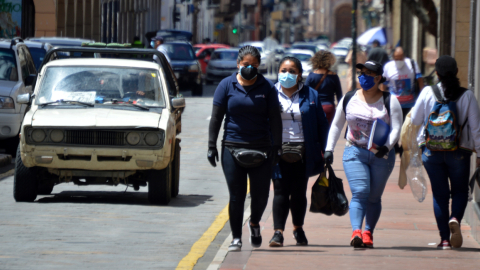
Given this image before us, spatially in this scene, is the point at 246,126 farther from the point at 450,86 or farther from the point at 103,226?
the point at 103,226

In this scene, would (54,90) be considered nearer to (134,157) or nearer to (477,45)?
(134,157)

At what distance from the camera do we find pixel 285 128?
298 inches

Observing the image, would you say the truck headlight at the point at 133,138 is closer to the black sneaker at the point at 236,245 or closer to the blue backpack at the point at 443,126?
the black sneaker at the point at 236,245

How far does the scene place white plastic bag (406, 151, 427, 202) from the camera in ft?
26.0

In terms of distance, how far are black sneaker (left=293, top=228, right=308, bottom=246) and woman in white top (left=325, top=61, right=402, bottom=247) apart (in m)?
0.49

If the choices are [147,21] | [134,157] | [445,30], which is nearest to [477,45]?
[134,157]

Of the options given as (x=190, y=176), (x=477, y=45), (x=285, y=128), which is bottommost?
(x=190, y=176)

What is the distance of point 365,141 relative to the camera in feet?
24.3

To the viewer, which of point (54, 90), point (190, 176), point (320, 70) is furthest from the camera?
point (190, 176)

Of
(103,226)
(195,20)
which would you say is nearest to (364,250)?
(103,226)

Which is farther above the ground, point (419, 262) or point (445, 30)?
point (445, 30)

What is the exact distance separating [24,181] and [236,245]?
11.2ft

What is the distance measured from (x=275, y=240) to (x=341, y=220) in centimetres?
193

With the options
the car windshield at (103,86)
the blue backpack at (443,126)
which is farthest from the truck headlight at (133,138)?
the blue backpack at (443,126)
